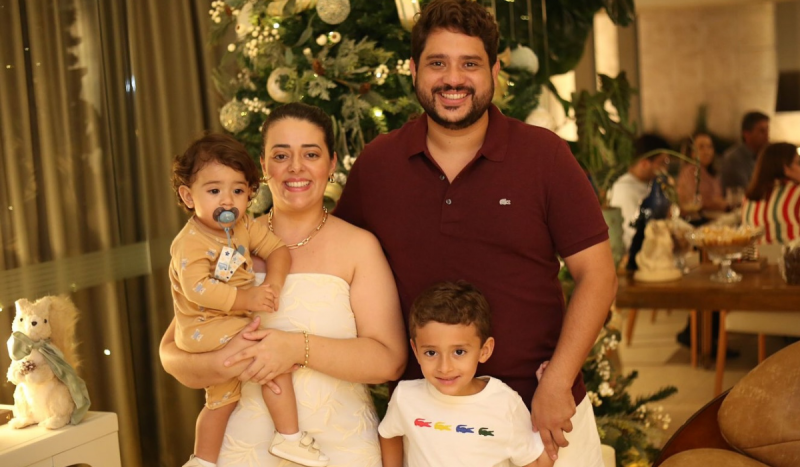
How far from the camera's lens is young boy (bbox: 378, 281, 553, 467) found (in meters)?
2.05

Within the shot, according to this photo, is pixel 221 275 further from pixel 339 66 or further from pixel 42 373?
pixel 339 66

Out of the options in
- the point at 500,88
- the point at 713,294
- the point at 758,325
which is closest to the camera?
the point at 500,88

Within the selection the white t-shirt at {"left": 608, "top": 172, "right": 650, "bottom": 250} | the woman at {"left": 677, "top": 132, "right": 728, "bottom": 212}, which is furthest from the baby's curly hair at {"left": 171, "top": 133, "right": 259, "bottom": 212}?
the woman at {"left": 677, "top": 132, "right": 728, "bottom": 212}

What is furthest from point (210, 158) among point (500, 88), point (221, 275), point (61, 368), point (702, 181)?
point (702, 181)

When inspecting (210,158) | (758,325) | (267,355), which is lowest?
(758,325)

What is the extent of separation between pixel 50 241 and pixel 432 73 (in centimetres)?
183

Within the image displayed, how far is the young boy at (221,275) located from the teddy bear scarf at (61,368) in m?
0.88

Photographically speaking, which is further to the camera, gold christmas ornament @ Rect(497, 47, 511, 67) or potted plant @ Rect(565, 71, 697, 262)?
potted plant @ Rect(565, 71, 697, 262)

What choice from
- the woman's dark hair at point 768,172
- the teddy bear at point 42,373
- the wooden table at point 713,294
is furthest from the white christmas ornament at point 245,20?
→ the woman's dark hair at point 768,172

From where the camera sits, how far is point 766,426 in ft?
8.55

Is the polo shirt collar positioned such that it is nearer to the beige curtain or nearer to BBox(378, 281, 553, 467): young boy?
BBox(378, 281, 553, 467): young boy

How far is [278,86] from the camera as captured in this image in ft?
10.5

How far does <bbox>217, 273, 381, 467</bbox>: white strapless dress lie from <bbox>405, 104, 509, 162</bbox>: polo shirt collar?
413 millimetres

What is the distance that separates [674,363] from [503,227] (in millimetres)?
4591
